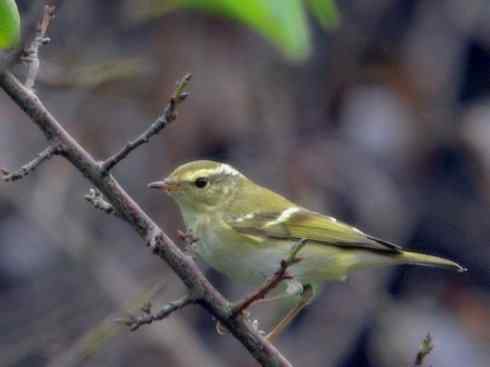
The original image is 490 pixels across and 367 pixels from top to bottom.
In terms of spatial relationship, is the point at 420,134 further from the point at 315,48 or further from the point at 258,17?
the point at 258,17

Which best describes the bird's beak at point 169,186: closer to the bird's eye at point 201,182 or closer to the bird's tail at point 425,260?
the bird's eye at point 201,182

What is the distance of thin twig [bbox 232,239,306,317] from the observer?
250 cm

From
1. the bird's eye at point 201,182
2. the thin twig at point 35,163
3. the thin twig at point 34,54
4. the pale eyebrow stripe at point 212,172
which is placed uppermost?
the pale eyebrow stripe at point 212,172

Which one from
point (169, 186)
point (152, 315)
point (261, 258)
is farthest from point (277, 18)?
point (261, 258)

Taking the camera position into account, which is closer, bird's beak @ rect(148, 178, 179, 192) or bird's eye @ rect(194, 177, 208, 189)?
bird's beak @ rect(148, 178, 179, 192)

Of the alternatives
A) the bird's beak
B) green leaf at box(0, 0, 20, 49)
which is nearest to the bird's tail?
the bird's beak

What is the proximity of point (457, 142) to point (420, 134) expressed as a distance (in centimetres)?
31

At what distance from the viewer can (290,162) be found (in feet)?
21.7

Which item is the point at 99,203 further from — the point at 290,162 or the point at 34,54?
the point at 290,162

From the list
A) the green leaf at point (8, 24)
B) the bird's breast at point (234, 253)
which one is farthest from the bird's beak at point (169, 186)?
the green leaf at point (8, 24)

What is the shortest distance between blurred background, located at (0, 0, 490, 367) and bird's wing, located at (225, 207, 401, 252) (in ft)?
4.23

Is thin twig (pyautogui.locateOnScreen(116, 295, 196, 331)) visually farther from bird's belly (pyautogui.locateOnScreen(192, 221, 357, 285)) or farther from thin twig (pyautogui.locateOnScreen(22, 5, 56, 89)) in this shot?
bird's belly (pyautogui.locateOnScreen(192, 221, 357, 285))

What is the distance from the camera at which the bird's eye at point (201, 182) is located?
439cm

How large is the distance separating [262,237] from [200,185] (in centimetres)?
40
